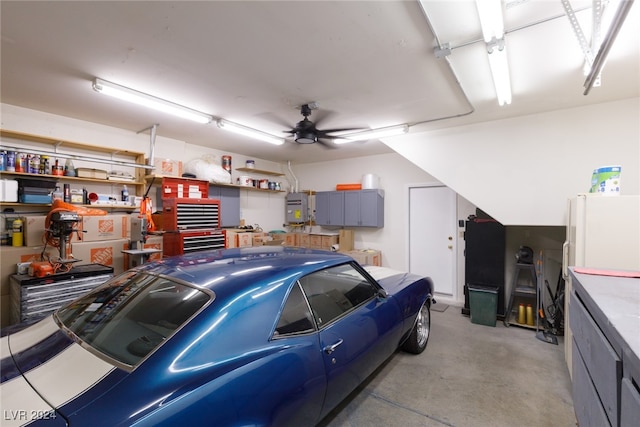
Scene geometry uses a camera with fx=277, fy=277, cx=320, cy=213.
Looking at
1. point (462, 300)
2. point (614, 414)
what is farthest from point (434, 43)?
point (462, 300)

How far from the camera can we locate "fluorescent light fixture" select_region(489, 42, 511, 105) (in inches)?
83.5

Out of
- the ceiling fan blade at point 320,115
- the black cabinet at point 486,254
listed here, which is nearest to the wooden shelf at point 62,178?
the ceiling fan blade at point 320,115

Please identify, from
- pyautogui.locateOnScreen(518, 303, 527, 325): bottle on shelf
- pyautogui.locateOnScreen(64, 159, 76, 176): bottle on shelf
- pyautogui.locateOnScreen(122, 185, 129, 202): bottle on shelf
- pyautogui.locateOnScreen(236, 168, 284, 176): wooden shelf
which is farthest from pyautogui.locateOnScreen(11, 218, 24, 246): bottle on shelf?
pyautogui.locateOnScreen(518, 303, 527, 325): bottle on shelf

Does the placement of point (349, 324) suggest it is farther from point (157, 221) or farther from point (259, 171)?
point (259, 171)

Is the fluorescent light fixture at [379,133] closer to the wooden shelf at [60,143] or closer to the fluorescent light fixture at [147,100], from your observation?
the fluorescent light fixture at [147,100]

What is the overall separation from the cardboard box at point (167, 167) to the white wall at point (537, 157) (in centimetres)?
390

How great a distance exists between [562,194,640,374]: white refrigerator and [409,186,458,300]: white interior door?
253cm

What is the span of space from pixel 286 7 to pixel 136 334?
6.63 ft

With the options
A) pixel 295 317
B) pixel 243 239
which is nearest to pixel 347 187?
pixel 243 239

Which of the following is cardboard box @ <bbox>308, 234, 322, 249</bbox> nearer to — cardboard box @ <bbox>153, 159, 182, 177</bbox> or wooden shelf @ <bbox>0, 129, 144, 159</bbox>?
cardboard box @ <bbox>153, 159, 182, 177</bbox>

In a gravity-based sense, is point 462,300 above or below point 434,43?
below

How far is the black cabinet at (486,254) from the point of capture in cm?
407

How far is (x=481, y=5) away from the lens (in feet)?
5.40

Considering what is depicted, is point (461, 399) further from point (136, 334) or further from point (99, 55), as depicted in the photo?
point (99, 55)
